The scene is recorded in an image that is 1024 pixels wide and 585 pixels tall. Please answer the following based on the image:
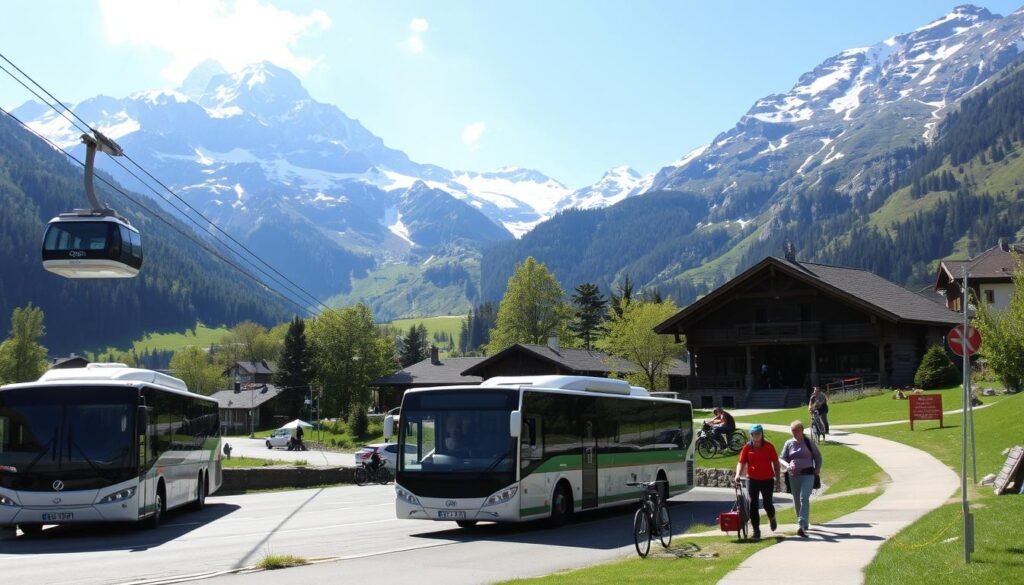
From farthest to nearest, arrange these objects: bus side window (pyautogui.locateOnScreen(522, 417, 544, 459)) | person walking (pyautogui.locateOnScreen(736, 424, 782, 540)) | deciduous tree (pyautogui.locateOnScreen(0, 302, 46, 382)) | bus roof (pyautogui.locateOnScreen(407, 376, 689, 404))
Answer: deciduous tree (pyautogui.locateOnScreen(0, 302, 46, 382))
bus roof (pyautogui.locateOnScreen(407, 376, 689, 404))
bus side window (pyautogui.locateOnScreen(522, 417, 544, 459))
person walking (pyautogui.locateOnScreen(736, 424, 782, 540))

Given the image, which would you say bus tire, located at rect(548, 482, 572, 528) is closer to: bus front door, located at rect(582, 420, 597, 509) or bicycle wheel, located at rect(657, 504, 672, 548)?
bus front door, located at rect(582, 420, 597, 509)

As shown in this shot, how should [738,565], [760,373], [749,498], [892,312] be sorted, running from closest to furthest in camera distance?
[738,565] < [749,498] < [892,312] < [760,373]

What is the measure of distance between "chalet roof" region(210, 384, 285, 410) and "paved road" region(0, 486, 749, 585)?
4015 inches

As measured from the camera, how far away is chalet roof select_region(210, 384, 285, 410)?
414 feet

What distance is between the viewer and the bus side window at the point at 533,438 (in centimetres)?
1970

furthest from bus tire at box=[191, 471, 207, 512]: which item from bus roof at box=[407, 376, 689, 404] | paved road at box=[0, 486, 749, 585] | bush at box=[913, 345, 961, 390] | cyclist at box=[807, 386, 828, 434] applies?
bush at box=[913, 345, 961, 390]

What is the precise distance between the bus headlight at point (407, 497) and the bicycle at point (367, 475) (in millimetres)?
21781

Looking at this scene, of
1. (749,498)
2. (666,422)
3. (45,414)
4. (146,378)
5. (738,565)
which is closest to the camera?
(738,565)

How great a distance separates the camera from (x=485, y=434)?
19828 millimetres

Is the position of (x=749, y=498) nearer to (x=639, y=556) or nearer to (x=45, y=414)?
(x=639, y=556)

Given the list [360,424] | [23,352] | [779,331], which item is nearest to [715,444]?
[779,331]

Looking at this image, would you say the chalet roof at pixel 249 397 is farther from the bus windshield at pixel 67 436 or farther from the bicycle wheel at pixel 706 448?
the bus windshield at pixel 67 436

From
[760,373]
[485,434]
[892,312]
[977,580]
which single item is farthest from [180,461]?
[760,373]

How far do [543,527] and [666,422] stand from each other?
6814 mm
